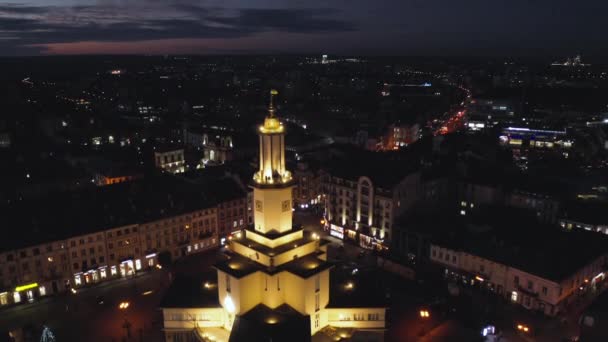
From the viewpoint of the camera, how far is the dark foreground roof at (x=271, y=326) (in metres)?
31.2

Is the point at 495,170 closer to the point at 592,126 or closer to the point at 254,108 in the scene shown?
the point at 592,126

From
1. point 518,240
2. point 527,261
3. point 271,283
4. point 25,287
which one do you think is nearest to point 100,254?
point 25,287

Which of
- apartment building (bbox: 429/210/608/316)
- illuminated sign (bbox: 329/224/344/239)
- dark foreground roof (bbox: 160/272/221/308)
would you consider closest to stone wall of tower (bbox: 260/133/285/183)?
dark foreground roof (bbox: 160/272/221/308)

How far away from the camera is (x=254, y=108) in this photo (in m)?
175

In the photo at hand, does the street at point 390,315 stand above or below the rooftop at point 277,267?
below

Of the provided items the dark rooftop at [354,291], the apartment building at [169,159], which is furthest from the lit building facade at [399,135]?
the dark rooftop at [354,291]

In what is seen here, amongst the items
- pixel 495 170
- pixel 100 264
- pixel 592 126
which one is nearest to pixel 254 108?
pixel 592 126

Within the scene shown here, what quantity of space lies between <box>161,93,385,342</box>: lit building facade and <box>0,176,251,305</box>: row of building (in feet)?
46.8

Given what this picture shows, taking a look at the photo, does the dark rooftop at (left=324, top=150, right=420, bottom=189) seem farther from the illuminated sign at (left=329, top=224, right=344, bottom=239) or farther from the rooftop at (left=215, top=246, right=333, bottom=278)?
the rooftop at (left=215, top=246, right=333, bottom=278)

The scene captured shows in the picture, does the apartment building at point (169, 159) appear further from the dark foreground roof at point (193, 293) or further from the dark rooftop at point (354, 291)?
the dark rooftop at point (354, 291)

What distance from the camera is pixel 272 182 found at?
111ft

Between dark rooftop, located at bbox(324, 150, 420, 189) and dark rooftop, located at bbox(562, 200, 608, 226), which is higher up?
dark rooftop, located at bbox(324, 150, 420, 189)

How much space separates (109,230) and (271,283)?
21.6 metres

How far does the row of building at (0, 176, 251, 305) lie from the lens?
42812 mm
